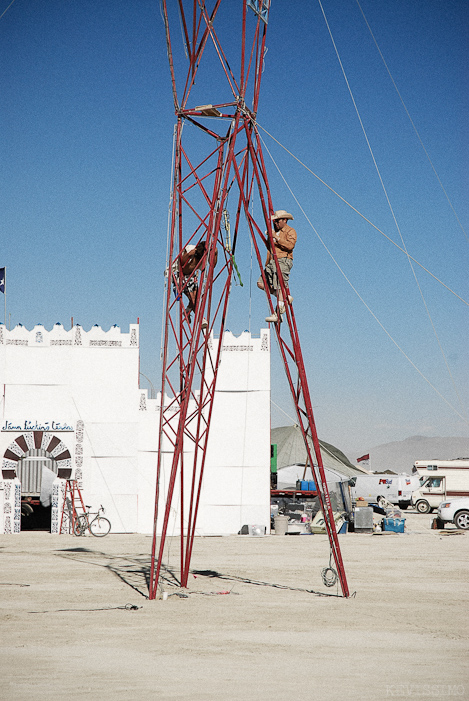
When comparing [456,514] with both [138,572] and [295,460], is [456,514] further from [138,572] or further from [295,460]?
[295,460]

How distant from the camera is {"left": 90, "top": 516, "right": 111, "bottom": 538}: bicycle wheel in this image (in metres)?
20.9

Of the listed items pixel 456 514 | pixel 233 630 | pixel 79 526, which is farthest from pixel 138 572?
pixel 456 514

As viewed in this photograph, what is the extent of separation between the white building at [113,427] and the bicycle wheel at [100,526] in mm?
336

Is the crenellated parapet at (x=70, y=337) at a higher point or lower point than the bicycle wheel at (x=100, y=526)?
higher

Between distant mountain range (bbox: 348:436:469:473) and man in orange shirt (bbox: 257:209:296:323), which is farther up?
man in orange shirt (bbox: 257:209:296:323)

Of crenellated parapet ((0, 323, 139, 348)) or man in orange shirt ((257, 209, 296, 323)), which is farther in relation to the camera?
crenellated parapet ((0, 323, 139, 348))

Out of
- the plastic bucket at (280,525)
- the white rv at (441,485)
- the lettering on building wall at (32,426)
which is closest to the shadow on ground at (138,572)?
the lettering on building wall at (32,426)

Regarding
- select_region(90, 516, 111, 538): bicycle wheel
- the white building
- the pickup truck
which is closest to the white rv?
the pickup truck

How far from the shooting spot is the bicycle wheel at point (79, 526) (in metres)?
20.8

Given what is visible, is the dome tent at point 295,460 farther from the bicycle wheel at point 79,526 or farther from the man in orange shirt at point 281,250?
the man in orange shirt at point 281,250

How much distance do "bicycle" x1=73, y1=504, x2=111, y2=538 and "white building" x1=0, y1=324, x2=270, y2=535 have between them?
A: 350 mm

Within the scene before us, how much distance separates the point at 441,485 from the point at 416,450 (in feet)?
470

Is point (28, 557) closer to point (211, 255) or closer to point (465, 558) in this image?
point (211, 255)

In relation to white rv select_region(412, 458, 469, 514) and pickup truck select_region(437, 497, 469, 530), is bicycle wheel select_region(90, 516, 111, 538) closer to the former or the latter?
pickup truck select_region(437, 497, 469, 530)
